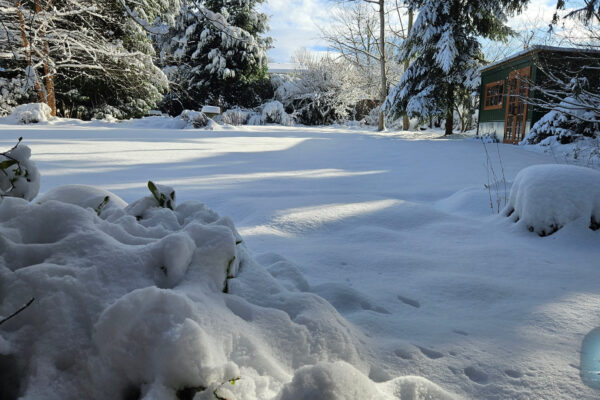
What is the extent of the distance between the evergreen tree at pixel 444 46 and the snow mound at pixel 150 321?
11738mm

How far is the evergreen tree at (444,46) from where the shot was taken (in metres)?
11.4

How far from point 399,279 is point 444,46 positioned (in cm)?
1125

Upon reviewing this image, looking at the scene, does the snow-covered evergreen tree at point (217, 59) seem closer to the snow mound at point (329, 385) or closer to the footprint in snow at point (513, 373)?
the footprint in snow at point (513, 373)

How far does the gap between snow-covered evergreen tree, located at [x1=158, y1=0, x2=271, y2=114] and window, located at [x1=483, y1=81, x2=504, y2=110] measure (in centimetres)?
973

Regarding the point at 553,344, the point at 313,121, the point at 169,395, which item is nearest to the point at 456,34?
the point at 313,121

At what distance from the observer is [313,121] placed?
20984 millimetres

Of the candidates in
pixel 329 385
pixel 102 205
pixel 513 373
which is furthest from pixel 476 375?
pixel 102 205

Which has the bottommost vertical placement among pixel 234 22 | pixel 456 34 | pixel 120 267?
pixel 120 267

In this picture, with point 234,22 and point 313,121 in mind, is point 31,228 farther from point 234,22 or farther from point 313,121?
point 313,121

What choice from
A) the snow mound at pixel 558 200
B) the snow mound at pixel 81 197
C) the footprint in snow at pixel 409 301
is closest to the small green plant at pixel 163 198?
the snow mound at pixel 81 197

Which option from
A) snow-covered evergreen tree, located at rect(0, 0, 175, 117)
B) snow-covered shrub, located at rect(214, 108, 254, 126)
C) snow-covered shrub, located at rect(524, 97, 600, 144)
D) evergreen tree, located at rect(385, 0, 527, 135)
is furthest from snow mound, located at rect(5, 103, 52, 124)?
snow-covered shrub, located at rect(524, 97, 600, 144)

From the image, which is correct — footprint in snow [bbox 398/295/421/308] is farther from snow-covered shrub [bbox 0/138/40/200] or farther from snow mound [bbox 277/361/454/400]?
snow-covered shrub [bbox 0/138/40/200]

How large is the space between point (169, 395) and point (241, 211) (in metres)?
2.15

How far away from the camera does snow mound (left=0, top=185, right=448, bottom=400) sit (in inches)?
28.7
